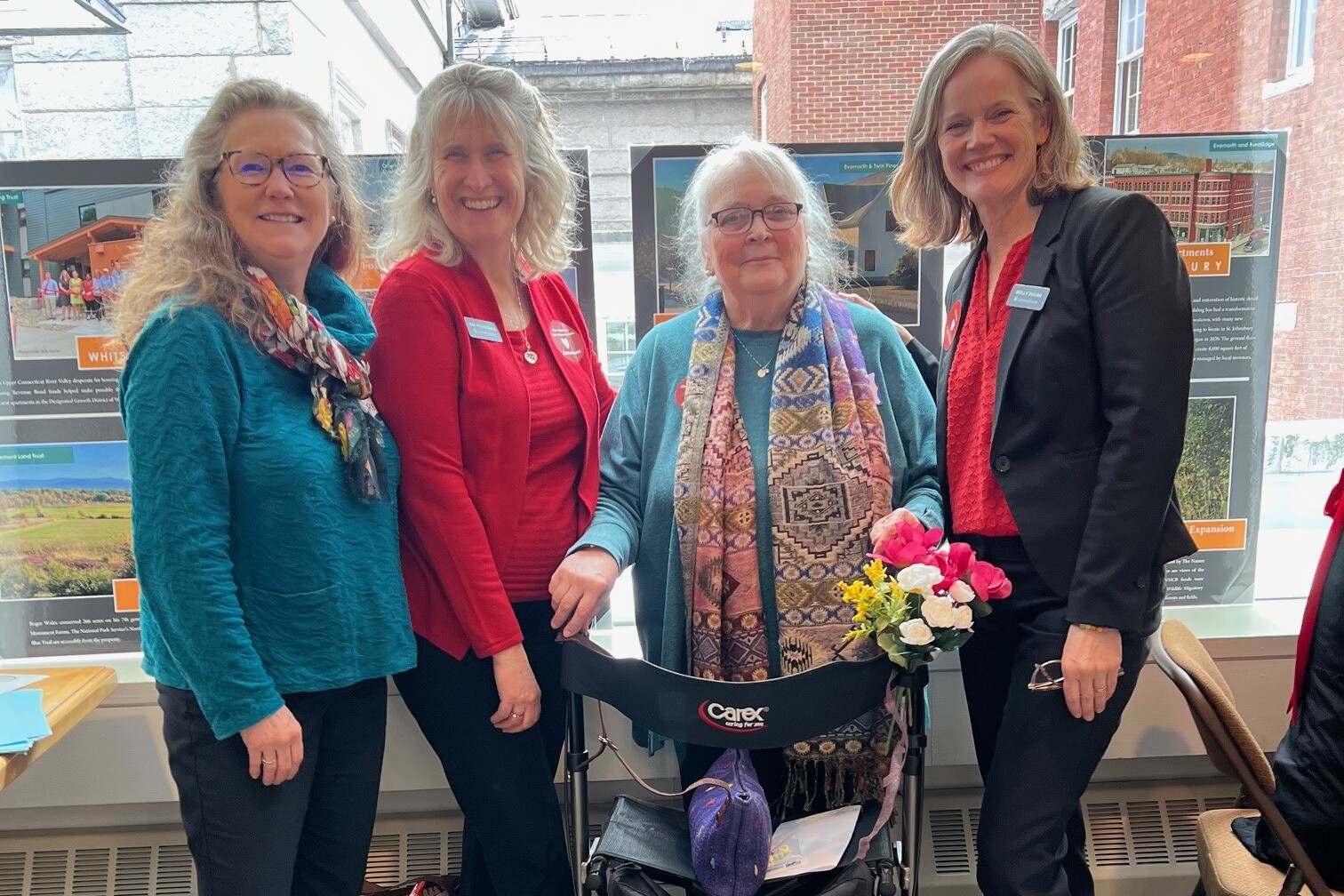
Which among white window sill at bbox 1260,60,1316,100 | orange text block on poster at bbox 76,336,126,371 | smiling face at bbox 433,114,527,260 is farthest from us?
white window sill at bbox 1260,60,1316,100

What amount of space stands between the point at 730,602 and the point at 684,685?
36 centimetres

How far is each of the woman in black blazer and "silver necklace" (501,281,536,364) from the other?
793mm

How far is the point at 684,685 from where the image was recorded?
127 centimetres

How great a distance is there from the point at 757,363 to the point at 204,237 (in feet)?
3.28

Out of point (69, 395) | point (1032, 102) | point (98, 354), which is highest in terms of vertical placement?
point (1032, 102)

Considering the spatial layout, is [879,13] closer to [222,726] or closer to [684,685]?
[684,685]

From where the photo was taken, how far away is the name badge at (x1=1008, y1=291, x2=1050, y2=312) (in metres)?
1.40

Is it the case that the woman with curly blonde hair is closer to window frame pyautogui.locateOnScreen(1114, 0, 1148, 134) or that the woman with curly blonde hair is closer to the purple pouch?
the purple pouch

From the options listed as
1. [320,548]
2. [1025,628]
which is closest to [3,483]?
[320,548]

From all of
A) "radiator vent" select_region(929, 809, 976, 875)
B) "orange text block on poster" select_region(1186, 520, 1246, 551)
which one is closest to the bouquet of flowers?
"radiator vent" select_region(929, 809, 976, 875)

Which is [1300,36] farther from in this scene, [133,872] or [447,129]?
[133,872]

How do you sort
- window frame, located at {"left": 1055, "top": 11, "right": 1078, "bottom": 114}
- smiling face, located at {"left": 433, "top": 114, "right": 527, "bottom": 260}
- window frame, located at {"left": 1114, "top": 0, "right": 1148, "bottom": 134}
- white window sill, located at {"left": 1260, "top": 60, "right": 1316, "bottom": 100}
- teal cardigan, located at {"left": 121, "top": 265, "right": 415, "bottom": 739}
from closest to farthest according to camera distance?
teal cardigan, located at {"left": 121, "top": 265, "right": 415, "bottom": 739}, smiling face, located at {"left": 433, "top": 114, "right": 527, "bottom": 260}, window frame, located at {"left": 1055, "top": 11, "right": 1078, "bottom": 114}, window frame, located at {"left": 1114, "top": 0, "right": 1148, "bottom": 134}, white window sill, located at {"left": 1260, "top": 60, "right": 1316, "bottom": 100}

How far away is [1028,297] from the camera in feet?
4.66

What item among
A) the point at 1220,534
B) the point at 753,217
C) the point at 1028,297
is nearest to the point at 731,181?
the point at 753,217
